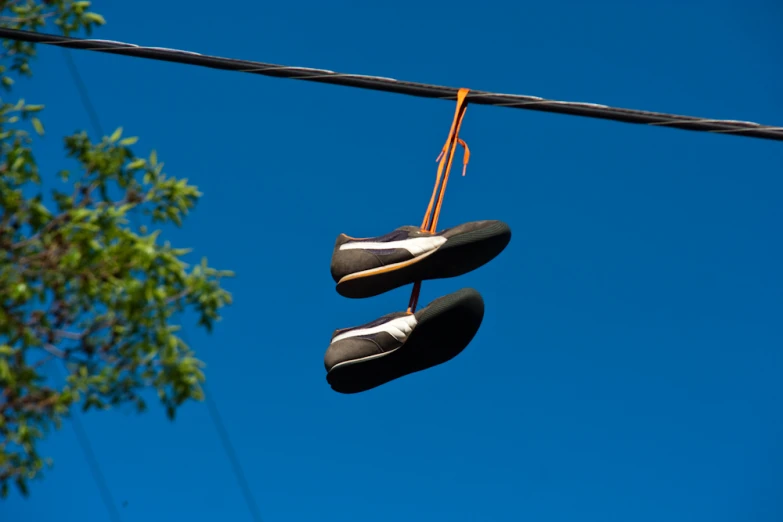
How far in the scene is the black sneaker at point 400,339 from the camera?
3256 millimetres

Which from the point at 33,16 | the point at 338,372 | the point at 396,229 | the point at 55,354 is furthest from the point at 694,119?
the point at 33,16

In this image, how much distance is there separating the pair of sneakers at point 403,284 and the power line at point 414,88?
0.42 meters

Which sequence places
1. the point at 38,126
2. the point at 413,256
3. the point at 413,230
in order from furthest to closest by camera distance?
the point at 38,126
the point at 413,230
the point at 413,256

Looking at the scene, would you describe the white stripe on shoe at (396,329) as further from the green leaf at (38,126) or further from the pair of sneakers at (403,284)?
the green leaf at (38,126)

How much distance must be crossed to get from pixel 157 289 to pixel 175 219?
1.87 ft

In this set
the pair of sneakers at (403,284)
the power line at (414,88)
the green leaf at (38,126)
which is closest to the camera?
the power line at (414,88)

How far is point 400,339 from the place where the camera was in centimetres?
329

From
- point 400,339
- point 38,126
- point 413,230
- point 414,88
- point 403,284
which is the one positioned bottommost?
point 400,339

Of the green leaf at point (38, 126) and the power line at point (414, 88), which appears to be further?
the green leaf at point (38, 126)

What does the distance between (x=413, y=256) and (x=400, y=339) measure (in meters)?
0.27

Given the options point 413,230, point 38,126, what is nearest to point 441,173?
point 413,230

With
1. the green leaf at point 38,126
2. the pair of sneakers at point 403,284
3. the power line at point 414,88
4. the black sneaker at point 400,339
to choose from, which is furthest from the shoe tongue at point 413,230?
the green leaf at point 38,126

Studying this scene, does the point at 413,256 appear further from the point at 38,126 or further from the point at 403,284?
the point at 38,126

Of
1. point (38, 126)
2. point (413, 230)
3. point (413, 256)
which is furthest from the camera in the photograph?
point (38, 126)
